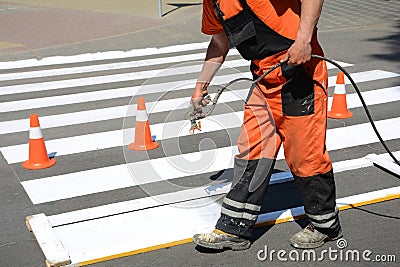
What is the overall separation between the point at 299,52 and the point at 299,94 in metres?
0.33

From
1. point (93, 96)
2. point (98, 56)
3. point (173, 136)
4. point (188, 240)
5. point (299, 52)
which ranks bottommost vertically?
point (188, 240)

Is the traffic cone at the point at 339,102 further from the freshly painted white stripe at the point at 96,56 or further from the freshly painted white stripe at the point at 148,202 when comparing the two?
the freshly painted white stripe at the point at 96,56

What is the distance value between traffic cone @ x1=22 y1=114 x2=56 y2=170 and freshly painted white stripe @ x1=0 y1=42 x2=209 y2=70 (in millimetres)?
5351

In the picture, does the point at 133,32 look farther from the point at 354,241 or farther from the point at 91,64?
the point at 354,241

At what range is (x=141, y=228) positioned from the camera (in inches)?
194

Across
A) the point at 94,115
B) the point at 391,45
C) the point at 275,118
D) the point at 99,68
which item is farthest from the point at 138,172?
the point at 391,45

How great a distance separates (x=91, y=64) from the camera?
38.4 feet

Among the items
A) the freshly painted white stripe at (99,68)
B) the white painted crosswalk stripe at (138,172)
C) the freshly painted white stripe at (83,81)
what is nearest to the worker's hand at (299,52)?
the white painted crosswalk stripe at (138,172)

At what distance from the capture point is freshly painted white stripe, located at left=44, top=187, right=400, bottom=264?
4.64 m

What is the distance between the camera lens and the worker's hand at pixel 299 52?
13.3ft

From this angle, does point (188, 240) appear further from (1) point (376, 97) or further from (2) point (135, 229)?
(1) point (376, 97)

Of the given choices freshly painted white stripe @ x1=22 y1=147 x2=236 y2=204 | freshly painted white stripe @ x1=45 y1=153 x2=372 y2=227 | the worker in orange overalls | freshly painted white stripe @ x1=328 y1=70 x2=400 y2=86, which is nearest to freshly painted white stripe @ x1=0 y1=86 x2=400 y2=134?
freshly painted white stripe @ x1=328 y1=70 x2=400 y2=86

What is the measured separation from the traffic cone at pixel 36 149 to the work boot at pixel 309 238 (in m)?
2.85

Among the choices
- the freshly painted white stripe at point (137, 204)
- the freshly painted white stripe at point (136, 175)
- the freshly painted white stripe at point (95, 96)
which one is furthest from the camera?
the freshly painted white stripe at point (95, 96)
